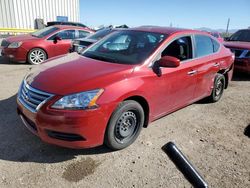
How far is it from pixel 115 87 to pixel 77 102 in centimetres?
51

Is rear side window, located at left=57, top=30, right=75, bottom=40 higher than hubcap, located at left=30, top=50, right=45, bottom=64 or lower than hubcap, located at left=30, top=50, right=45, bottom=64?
higher

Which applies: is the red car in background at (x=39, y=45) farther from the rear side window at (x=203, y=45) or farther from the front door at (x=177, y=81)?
the front door at (x=177, y=81)

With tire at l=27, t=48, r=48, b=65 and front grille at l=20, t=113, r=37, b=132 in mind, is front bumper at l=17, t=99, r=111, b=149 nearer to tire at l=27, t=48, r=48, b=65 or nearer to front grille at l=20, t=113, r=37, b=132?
front grille at l=20, t=113, r=37, b=132

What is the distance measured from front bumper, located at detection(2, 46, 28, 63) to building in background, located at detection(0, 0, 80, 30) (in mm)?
17893

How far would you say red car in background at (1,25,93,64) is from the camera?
28.0 feet

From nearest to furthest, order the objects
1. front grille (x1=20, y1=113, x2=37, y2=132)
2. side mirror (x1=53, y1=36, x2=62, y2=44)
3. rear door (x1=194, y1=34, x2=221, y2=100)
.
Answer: front grille (x1=20, y1=113, x2=37, y2=132)
rear door (x1=194, y1=34, x2=221, y2=100)
side mirror (x1=53, y1=36, x2=62, y2=44)

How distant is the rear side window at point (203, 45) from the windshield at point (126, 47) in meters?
0.89

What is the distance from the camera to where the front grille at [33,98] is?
9.48 ft

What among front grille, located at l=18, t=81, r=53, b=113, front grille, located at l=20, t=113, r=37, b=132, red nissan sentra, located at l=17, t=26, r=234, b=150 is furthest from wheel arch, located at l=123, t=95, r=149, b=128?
front grille, located at l=20, t=113, r=37, b=132

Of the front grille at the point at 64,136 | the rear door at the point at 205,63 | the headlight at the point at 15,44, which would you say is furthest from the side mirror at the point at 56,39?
the front grille at the point at 64,136

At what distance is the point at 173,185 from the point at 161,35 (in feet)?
7.68

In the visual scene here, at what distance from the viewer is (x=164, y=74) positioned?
3.64 m

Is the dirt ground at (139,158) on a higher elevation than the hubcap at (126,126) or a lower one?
lower

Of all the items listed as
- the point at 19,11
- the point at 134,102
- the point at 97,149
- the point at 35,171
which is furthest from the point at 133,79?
the point at 19,11
